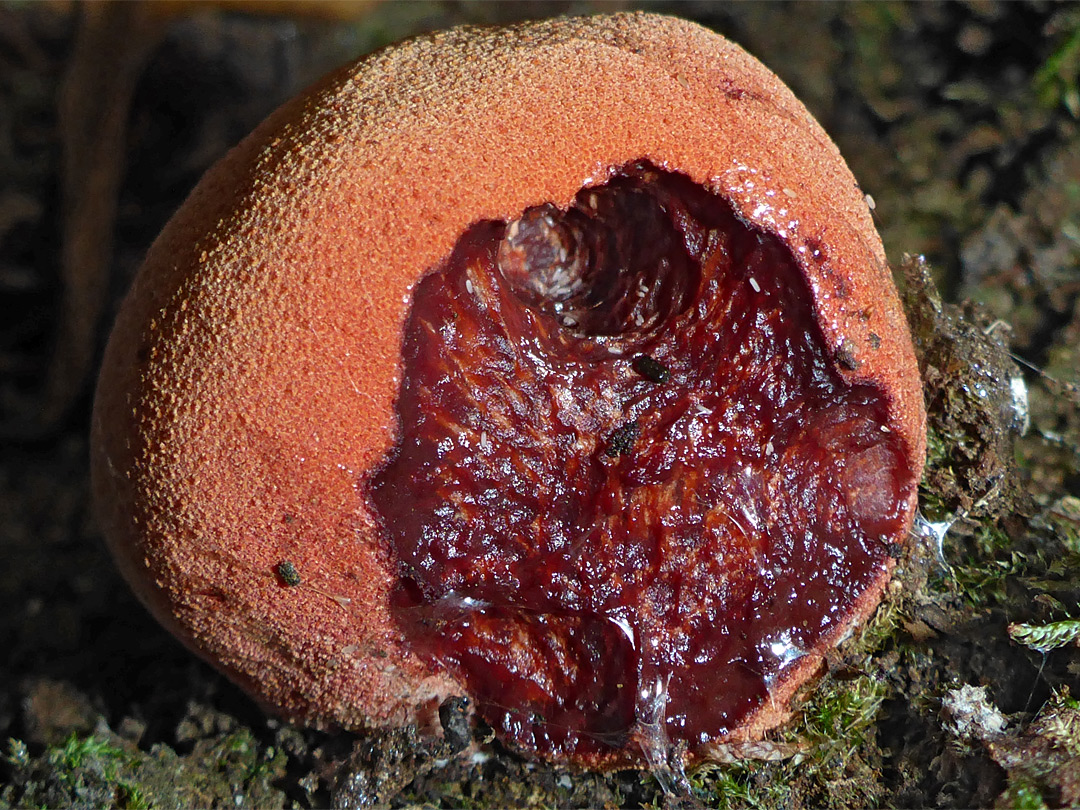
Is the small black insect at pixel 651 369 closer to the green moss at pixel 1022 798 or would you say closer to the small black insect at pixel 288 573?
the small black insect at pixel 288 573

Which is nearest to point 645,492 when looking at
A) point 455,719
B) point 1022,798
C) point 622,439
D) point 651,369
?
point 622,439

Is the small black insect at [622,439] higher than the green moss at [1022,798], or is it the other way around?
the small black insect at [622,439]

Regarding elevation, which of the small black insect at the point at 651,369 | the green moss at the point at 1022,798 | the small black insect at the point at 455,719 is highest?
the small black insect at the point at 651,369

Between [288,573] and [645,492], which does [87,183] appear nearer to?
[288,573]

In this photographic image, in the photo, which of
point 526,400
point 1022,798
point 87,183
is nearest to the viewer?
point 1022,798

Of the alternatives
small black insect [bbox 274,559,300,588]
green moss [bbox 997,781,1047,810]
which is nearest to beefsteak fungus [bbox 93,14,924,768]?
small black insect [bbox 274,559,300,588]

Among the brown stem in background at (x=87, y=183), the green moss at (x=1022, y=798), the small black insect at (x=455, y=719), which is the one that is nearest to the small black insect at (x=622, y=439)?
the small black insect at (x=455, y=719)

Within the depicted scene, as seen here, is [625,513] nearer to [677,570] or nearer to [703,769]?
[677,570]

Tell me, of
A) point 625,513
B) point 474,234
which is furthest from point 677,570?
point 474,234
